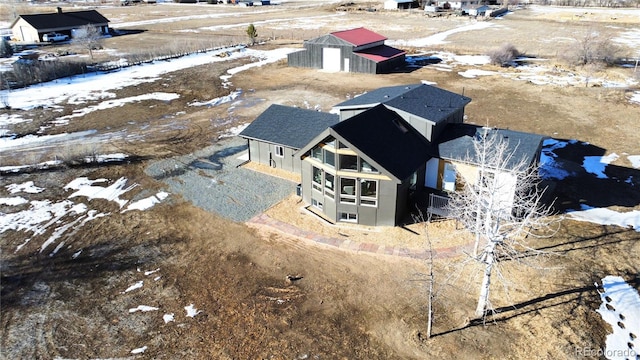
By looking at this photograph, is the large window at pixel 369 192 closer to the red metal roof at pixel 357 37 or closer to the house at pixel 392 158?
the house at pixel 392 158

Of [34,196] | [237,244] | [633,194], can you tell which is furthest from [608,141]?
[34,196]

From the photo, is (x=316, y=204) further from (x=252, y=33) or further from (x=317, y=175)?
(x=252, y=33)

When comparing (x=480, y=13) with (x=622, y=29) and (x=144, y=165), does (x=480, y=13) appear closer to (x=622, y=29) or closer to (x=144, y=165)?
(x=622, y=29)

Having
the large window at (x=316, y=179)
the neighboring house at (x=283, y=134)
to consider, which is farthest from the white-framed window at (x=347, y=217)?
the neighboring house at (x=283, y=134)

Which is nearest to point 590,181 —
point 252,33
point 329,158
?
point 329,158

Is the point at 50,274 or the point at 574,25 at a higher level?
the point at 574,25

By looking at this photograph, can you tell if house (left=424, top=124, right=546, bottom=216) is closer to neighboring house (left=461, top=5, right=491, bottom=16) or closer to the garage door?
the garage door

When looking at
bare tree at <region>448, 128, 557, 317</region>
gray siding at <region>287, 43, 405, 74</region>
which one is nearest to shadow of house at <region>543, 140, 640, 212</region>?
bare tree at <region>448, 128, 557, 317</region>
